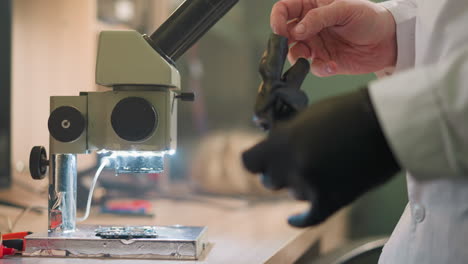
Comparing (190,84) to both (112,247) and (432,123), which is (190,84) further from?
(432,123)

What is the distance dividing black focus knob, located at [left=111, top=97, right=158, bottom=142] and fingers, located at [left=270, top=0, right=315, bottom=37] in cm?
30

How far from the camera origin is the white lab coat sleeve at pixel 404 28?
Answer: 1011mm

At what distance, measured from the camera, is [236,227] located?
4.47ft

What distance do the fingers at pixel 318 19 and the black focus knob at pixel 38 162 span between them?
0.50m

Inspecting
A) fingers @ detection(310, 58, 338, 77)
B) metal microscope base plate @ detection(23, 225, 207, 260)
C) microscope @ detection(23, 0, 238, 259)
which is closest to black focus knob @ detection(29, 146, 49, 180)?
microscope @ detection(23, 0, 238, 259)

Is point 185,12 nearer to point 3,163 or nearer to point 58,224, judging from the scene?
point 58,224

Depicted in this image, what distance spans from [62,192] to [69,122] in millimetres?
134

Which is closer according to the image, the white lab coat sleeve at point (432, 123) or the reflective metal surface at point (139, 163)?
the white lab coat sleeve at point (432, 123)

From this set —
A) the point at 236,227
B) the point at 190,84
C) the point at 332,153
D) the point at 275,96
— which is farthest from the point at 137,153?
the point at 190,84

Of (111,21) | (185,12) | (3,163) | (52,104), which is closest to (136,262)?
(52,104)

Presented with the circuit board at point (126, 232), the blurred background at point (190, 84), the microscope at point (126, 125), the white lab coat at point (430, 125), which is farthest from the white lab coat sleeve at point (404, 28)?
the blurred background at point (190, 84)

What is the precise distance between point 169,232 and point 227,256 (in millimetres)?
111

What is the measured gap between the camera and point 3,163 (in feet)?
5.47

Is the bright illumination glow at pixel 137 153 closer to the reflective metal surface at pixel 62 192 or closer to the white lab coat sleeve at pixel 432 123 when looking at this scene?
the reflective metal surface at pixel 62 192
